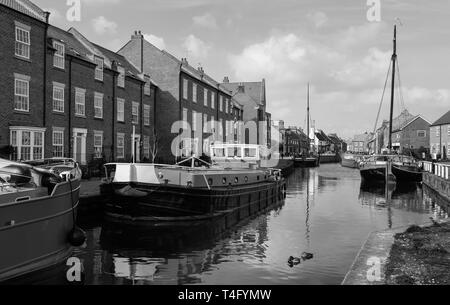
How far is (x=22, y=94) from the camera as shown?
2361 cm

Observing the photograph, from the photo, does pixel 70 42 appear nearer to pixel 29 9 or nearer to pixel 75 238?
pixel 29 9

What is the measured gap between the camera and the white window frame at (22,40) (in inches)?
910

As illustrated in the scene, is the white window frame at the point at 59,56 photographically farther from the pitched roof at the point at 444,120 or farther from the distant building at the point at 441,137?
the pitched roof at the point at 444,120

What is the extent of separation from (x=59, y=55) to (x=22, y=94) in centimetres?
425

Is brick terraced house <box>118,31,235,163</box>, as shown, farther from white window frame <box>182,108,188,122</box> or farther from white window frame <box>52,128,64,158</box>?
white window frame <box>52,128,64,158</box>

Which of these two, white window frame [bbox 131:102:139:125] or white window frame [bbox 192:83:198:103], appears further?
white window frame [bbox 192:83:198:103]

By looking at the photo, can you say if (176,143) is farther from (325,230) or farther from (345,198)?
(325,230)

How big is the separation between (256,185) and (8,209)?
1697 cm

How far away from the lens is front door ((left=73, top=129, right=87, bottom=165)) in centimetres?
2811

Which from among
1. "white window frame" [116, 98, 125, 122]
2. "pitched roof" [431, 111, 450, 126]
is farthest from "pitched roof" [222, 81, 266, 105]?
"white window frame" [116, 98, 125, 122]

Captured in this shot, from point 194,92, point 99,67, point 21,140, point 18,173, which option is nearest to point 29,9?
point 21,140

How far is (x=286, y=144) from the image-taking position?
114m

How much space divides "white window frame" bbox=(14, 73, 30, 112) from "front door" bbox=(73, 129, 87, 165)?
14.6 ft
